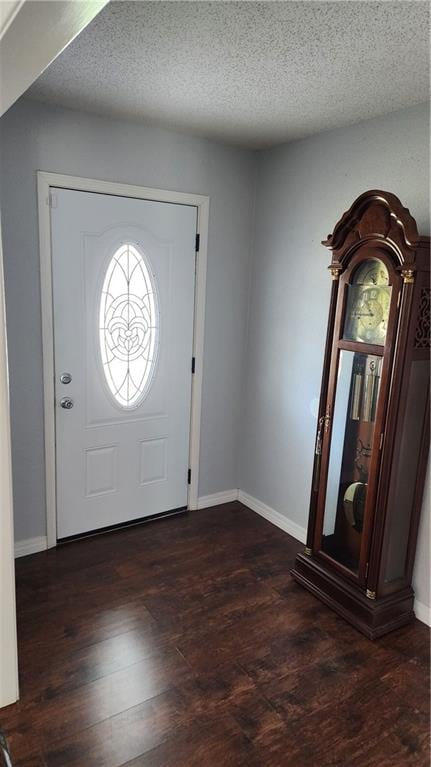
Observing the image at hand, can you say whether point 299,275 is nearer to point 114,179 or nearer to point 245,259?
point 245,259

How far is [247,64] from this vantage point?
2023 mm

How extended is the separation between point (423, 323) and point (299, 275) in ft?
3.55

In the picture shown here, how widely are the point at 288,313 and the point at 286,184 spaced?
823 millimetres

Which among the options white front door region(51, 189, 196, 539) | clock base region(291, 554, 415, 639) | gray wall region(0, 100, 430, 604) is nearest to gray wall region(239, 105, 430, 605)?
gray wall region(0, 100, 430, 604)

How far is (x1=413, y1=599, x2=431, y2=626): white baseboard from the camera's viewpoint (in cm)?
253

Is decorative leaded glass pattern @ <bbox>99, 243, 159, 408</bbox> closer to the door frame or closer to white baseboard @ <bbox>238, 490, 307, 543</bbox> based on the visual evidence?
the door frame

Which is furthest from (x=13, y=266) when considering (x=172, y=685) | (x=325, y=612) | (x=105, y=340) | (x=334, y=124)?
(x=325, y=612)

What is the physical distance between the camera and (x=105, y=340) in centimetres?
303

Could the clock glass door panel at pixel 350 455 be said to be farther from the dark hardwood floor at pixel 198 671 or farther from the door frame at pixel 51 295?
the door frame at pixel 51 295

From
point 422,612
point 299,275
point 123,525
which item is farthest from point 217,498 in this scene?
point 299,275

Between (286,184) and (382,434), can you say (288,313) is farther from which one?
(382,434)

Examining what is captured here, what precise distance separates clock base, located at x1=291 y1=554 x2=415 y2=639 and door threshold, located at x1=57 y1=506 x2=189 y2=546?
1167mm

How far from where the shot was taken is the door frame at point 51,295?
107 inches

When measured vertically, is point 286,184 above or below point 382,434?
above
